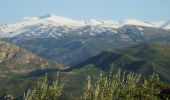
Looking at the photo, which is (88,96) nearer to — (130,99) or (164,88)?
(130,99)

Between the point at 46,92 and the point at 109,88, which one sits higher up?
the point at 109,88

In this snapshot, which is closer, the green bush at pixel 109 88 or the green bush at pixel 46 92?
the green bush at pixel 46 92

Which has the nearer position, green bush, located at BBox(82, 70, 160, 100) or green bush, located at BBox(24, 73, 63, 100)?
green bush, located at BBox(24, 73, 63, 100)

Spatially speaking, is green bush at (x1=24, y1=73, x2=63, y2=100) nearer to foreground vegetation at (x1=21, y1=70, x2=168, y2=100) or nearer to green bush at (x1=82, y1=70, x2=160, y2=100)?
foreground vegetation at (x1=21, y1=70, x2=168, y2=100)

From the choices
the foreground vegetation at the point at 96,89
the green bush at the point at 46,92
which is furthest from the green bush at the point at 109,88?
the green bush at the point at 46,92

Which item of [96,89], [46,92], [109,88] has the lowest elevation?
[46,92]

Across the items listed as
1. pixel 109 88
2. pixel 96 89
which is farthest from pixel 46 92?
pixel 109 88

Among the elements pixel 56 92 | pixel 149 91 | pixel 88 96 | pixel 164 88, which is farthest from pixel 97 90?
pixel 164 88

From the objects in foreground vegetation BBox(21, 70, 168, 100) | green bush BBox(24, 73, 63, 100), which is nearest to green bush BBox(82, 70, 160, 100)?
foreground vegetation BBox(21, 70, 168, 100)

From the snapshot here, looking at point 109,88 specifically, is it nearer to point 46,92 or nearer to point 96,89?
point 96,89

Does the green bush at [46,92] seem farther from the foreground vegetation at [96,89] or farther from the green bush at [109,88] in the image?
the green bush at [109,88]

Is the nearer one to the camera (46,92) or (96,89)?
(96,89)

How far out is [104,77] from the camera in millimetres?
82125

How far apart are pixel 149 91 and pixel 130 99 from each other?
1521 centimetres
